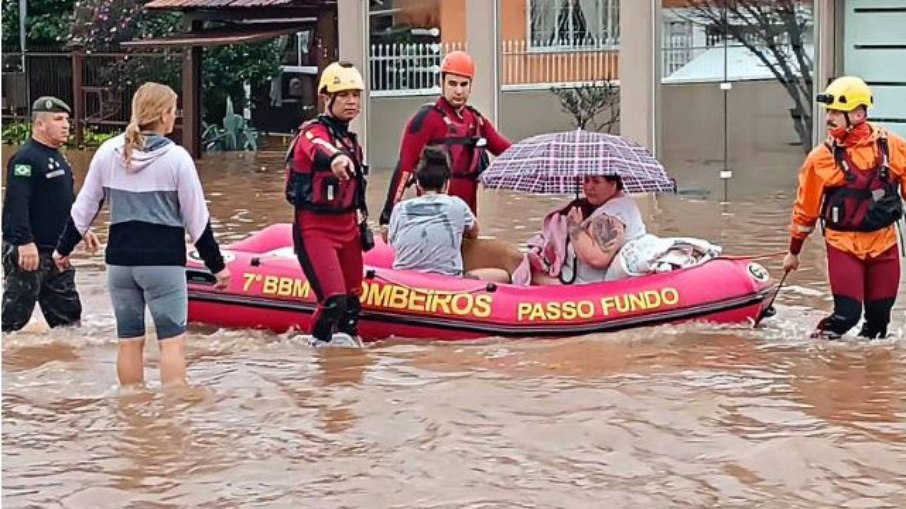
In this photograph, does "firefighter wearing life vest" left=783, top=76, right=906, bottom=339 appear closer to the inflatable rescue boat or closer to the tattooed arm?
the inflatable rescue boat

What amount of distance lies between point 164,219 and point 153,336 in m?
2.38

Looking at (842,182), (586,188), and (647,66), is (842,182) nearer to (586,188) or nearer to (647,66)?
(586,188)

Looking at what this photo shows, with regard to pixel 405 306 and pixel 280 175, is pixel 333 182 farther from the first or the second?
pixel 280 175

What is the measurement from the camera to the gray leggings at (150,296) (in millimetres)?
7195

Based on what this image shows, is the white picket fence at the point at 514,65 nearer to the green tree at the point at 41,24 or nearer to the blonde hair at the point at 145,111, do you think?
the blonde hair at the point at 145,111

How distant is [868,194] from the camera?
8.29 m

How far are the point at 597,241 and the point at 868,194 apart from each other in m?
1.61

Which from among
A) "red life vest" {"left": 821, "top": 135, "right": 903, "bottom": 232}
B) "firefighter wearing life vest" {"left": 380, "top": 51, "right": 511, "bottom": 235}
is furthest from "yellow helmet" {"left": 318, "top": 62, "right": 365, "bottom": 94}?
"red life vest" {"left": 821, "top": 135, "right": 903, "bottom": 232}

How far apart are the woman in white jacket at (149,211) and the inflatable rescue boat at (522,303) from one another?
192cm

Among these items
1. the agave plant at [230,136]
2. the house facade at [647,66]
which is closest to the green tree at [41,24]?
the agave plant at [230,136]

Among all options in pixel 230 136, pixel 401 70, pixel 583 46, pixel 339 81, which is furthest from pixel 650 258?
pixel 230 136

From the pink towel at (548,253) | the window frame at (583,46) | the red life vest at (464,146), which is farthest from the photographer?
the window frame at (583,46)

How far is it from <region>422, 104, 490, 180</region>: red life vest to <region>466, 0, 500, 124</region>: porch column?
952cm

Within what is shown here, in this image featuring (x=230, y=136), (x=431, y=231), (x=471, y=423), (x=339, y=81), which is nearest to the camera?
(x=471, y=423)
